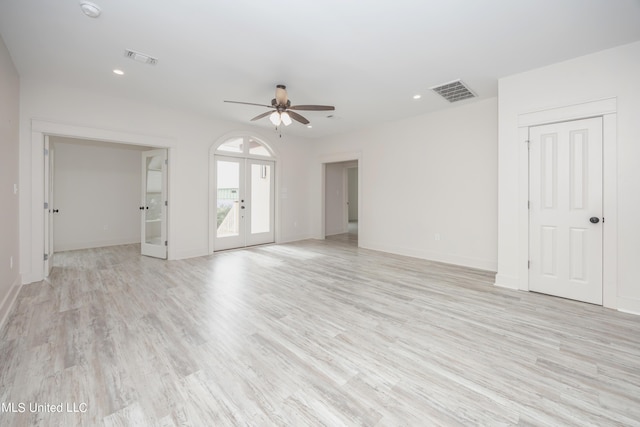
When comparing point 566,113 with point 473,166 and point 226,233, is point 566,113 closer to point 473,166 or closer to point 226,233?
point 473,166

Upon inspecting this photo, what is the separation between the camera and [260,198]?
6.73 meters

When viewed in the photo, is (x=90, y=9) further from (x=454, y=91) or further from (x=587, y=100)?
(x=587, y=100)

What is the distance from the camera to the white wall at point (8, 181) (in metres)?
2.82

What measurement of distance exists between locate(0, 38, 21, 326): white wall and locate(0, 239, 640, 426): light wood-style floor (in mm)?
274

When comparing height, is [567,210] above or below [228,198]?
below

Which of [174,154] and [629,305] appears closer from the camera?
[629,305]

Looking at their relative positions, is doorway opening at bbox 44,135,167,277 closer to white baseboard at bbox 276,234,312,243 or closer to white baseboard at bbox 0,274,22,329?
white baseboard at bbox 0,274,22,329

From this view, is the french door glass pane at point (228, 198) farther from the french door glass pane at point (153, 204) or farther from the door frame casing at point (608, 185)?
the door frame casing at point (608, 185)

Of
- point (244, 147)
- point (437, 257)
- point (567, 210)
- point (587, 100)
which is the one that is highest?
point (244, 147)

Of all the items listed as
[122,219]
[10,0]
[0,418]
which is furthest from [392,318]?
[122,219]

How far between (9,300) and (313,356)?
3.51 m

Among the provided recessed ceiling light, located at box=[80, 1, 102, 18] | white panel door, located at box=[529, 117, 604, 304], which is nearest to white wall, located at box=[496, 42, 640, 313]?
white panel door, located at box=[529, 117, 604, 304]

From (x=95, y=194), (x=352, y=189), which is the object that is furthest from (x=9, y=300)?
(x=352, y=189)

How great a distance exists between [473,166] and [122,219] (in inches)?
320
